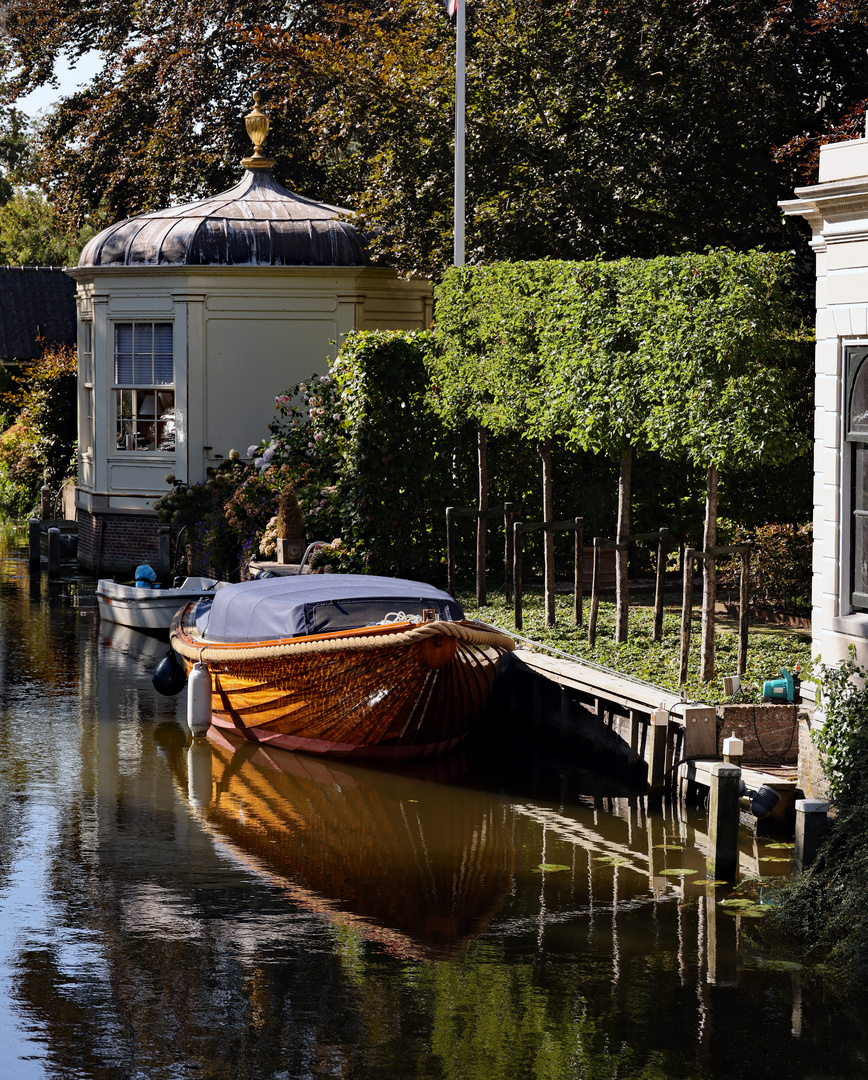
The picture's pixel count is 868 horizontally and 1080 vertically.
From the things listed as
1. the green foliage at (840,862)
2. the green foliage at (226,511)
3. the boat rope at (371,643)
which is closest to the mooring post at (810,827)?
the green foliage at (840,862)

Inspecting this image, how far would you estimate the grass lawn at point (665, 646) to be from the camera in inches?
520

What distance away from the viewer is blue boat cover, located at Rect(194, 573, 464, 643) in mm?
13922

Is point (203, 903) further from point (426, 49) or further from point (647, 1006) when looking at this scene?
point (426, 49)

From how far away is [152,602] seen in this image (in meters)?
20.8

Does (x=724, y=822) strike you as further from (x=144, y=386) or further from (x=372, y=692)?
(x=144, y=386)

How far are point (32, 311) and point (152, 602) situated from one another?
26214 mm

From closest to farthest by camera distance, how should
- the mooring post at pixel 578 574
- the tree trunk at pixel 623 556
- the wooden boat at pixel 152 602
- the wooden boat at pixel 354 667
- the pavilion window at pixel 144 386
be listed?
the wooden boat at pixel 354 667 < the tree trunk at pixel 623 556 < the mooring post at pixel 578 574 < the wooden boat at pixel 152 602 < the pavilion window at pixel 144 386

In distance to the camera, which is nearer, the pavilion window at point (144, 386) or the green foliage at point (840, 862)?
the green foliage at point (840, 862)

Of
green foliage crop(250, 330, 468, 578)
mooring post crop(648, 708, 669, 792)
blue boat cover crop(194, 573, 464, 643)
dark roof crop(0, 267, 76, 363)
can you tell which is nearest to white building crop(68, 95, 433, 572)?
green foliage crop(250, 330, 468, 578)

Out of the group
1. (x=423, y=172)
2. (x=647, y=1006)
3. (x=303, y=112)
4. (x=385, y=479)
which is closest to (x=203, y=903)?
(x=647, y=1006)

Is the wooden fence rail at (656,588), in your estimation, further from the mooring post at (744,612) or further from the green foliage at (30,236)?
the green foliage at (30,236)

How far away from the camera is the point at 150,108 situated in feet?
105

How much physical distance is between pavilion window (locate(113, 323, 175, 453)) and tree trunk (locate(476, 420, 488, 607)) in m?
7.98

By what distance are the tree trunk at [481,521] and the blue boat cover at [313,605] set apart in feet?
10.5
